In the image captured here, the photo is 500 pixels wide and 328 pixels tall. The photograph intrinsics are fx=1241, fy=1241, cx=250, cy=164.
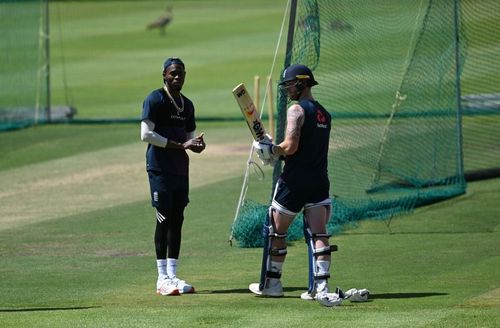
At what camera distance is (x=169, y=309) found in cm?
1086

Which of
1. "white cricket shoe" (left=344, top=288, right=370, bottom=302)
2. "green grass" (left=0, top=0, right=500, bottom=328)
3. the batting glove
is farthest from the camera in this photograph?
the batting glove

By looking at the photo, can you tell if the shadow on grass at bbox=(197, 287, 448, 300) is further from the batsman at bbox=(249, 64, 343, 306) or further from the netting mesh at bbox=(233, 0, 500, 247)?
the netting mesh at bbox=(233, 0, 500, 247)

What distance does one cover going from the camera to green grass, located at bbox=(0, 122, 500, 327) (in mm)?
10484

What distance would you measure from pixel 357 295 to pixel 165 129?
249cm

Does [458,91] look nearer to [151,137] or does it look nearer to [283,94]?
[283,94]

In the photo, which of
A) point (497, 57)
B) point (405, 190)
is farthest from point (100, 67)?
point (405, 190)

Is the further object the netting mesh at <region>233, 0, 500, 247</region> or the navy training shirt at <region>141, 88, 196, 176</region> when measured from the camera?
the netting mesh at <region>233, 0, 500, 247</region>

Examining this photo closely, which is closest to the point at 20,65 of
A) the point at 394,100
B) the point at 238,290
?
the point at 394,100

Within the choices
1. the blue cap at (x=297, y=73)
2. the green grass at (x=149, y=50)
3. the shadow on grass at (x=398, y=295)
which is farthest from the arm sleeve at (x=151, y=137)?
the green grass at (x=149, y=50)

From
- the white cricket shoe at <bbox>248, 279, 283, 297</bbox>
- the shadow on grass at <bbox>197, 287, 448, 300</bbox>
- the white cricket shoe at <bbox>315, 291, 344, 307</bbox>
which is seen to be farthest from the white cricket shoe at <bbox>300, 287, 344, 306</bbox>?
the white cricket shoe at <bbox>248, 279, 283, 297</bbox>

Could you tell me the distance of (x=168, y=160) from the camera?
1194 cm

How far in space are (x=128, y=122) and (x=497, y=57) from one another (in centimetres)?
1029

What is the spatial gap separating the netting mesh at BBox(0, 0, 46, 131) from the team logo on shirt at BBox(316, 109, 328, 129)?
53.5 feet

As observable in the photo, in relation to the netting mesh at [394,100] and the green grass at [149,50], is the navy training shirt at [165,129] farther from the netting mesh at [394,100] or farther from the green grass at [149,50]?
the green grass at [149,50]
